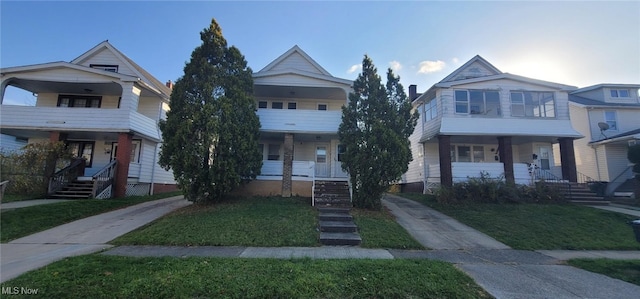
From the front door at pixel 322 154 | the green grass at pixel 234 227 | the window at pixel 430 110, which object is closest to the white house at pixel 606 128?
the window at pixel 430 110

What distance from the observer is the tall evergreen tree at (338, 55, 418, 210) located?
12.4 m

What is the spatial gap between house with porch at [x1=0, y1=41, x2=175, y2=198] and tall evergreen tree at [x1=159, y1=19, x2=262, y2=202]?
5895 millimetres

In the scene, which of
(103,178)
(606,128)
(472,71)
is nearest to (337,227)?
(103,178)

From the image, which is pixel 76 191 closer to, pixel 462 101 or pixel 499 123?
pixel 462 101

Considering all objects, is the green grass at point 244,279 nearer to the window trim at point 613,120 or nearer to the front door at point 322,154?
the front door at point 322,154

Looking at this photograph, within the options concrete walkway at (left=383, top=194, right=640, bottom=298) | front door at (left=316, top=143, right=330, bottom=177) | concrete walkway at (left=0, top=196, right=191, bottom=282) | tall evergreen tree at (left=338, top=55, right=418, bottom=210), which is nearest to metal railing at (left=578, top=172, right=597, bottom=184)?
tall evergreen tree at (left=338, top=55, right=418, bottom=210)

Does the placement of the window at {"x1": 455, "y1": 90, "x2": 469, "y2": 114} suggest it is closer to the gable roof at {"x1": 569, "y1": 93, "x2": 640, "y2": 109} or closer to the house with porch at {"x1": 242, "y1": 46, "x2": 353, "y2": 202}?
the house with porch at {"x1": 242, "y1": 46, "x2": 353, "y2": 202}

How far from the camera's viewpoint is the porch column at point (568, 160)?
1778cm

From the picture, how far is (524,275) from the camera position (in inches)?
251

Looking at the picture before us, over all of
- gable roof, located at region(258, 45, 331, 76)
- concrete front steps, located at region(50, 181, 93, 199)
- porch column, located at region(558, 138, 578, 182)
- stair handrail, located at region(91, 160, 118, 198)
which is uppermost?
gable roof, located at region(258, 45, 331, 76)

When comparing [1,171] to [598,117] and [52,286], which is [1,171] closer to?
[52,286]

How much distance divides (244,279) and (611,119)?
30.5m

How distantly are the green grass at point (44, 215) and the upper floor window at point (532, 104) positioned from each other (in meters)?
22.9

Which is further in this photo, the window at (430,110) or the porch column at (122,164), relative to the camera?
the window at (430,110)
